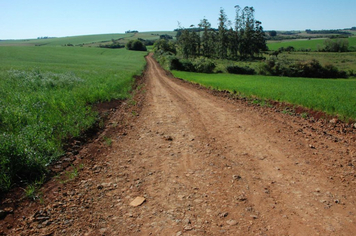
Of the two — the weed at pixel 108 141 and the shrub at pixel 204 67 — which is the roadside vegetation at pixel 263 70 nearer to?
the shrub at pixel 204 67

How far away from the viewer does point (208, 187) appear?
462 centimetres

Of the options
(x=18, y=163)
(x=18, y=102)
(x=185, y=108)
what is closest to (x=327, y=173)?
(x=18, y=163)

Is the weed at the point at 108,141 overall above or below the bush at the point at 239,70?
below

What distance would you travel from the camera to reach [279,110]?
11.9 m

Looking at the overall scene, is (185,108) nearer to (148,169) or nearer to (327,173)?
(148,169)

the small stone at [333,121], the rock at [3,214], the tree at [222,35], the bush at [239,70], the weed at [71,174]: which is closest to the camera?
the rock at [3,214]

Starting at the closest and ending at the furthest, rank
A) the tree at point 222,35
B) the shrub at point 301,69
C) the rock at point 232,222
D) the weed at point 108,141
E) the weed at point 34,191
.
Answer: the rock at point 232,222
the weed at point 34,191
the weed at point 108,141
the shrub at point 301,69
the tree at point 222,35

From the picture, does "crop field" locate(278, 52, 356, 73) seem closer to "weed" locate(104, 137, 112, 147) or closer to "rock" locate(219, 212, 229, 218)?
"weed" locate(104, 137, 112, 147)

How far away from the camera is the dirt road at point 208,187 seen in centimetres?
359

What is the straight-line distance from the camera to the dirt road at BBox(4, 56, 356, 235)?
141 inches

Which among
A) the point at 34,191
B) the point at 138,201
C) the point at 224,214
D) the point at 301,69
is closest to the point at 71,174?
the point at 34,191

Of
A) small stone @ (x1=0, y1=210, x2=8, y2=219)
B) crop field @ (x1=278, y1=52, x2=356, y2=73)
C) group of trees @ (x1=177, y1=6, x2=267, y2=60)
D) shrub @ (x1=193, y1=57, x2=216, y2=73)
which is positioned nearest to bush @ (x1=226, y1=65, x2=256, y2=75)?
shrub @ (x1=193, y1=57, x2=216, y2=73)

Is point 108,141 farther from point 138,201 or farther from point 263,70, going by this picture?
point 263,70

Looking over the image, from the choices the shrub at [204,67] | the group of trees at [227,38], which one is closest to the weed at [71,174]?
the shrub at [204,67]
